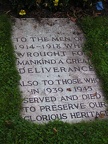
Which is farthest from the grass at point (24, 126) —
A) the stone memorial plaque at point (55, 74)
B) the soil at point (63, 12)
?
the soil at point (63, 12)

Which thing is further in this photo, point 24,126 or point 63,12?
point 63,12

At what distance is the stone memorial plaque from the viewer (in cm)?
373

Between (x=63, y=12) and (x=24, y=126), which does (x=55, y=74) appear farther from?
(x=63, y=12)

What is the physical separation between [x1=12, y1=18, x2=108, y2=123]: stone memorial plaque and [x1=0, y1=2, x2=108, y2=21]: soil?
0.12m

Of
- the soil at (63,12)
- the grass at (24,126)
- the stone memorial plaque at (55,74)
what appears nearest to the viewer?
the grass at (24,126)

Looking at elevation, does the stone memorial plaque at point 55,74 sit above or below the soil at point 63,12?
below

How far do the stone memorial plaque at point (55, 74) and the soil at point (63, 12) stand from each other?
4.7 inches

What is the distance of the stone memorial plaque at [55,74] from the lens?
373 cm

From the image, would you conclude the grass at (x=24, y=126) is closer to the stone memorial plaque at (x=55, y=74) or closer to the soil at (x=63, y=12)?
the stone memorial plaque at (x=55, y=74)

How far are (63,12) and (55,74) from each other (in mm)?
1166

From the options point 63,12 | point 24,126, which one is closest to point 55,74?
point 24,126

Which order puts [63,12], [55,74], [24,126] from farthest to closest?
[63,12], [55,74], [24,126]

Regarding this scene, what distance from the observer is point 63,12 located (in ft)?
15.9

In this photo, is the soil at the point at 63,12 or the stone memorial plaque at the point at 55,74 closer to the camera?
the stone memorial plaque at the point at 55,74
